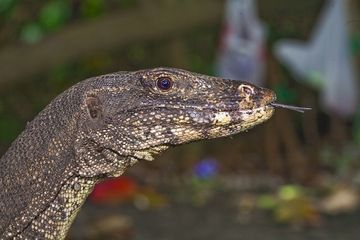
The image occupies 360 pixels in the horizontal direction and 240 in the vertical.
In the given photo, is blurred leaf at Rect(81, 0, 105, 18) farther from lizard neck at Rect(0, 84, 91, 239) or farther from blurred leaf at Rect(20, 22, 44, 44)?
lizard neck at Rect(0, 84, 91, 239)

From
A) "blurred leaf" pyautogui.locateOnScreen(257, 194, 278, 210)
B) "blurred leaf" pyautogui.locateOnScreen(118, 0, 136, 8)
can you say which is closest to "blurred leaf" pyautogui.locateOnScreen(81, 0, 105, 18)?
"blurred leaf" pyautogui.locateOnScreen(118, 0, 136, 8)

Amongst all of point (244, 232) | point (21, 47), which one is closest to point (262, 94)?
point (244, 232)

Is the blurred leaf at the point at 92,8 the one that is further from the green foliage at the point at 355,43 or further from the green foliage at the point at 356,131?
the green foliage at the point at 356,131

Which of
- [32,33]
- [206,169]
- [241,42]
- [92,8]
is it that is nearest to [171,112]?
[32,33]

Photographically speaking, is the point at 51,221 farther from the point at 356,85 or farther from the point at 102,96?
the point at 356,85

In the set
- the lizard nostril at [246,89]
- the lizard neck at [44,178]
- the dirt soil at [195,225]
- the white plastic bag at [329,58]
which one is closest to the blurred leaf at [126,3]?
the white plastic bag at [329,58]

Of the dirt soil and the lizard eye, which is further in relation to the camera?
the dirt soil

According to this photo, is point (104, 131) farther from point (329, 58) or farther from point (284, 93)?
point (284, 93)

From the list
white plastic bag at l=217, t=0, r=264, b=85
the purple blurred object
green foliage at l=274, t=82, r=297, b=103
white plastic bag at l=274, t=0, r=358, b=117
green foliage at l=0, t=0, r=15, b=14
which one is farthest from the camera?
green foliage at l=274, t=82, r=297, b=103
